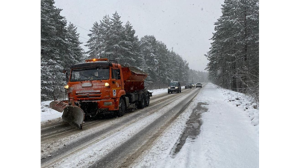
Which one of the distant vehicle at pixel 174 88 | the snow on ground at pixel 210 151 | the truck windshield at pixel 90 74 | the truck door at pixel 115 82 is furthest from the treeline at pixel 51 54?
the distant vehicle at pixel 174 88

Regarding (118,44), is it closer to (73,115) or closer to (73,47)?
(73,47)

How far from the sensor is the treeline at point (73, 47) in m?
19.5

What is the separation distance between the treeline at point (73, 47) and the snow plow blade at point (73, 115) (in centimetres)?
354

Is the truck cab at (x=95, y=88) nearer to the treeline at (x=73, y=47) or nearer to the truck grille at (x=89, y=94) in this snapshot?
the truck grille at (x=89, y=94)

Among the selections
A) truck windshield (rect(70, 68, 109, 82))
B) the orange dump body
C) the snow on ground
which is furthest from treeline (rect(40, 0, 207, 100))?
the snow on ground

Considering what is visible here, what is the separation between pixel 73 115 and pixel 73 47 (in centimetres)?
2866

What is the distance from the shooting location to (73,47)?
3294 centimetres

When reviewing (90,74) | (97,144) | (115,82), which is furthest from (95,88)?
(97,144)

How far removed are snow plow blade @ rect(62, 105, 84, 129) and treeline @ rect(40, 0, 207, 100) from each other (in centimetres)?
354

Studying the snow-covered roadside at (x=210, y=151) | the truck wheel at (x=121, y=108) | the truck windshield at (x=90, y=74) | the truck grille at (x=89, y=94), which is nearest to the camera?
the snow-covered roadside at (x=210, y=151)

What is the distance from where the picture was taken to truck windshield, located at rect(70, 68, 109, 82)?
845cm

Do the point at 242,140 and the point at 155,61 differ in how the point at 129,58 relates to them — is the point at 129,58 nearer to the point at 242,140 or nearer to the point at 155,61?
the point at 155,61
